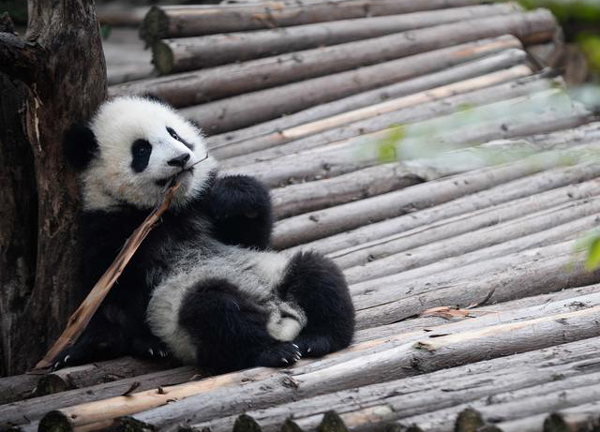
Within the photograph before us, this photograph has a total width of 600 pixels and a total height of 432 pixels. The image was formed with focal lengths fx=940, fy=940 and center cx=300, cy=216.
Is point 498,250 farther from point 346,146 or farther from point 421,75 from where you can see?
point 421,75

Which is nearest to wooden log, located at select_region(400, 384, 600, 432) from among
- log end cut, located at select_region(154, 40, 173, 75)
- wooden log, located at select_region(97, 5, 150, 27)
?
log end cut, located at select_region(154, 40, 173, 75)

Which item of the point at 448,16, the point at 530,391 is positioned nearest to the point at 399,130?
the point at 530,391

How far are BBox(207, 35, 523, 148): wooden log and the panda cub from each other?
2.08 metres

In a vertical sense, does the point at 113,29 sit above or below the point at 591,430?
above

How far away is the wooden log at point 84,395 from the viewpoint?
13.9 ft

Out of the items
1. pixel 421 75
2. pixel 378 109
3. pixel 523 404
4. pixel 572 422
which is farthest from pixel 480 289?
pixel 421 75

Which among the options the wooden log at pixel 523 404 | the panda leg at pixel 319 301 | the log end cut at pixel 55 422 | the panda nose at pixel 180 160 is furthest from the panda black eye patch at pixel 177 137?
the wooden log at pixel 523 404

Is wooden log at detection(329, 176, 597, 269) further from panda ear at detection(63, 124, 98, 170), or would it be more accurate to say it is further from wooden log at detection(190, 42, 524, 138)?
panda ear at detection(63, 124, 98, 170)

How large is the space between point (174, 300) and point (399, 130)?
5.82 ft

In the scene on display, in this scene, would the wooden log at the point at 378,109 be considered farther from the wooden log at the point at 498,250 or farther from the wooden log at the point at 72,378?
the wooden log at the point at 72,378

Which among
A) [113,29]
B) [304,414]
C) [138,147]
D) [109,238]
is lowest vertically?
[304,414]

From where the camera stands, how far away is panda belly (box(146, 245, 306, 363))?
485 centimetres

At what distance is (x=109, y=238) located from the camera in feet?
16.7

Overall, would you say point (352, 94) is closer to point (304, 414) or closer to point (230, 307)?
point (230, 307)
